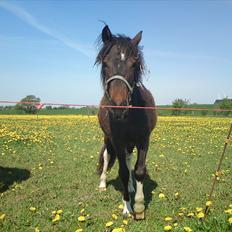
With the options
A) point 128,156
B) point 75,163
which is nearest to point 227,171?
point 128,156

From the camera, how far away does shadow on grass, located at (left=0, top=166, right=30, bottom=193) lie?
7.49 meters

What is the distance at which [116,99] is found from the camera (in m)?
4.34

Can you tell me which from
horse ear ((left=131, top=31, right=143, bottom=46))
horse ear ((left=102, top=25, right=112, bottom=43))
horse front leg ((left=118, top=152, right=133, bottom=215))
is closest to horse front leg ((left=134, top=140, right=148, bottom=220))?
horse front leg ((left=118, top=152, right=133, bottom=215))

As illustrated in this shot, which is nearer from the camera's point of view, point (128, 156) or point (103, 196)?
point (103, 196)

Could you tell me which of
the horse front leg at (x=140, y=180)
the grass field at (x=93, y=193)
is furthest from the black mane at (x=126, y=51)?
the grass field at (x=93, y=193)

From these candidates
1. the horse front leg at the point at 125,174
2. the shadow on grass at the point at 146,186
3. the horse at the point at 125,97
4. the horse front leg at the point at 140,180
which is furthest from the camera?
the shadow on grass at the point at 146,186

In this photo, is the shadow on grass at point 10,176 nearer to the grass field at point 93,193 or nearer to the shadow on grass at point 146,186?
the grass field at point 93,193

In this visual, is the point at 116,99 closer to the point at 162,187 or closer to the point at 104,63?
the point at 104,63

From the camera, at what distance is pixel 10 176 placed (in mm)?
8445

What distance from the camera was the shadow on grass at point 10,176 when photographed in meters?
7.49

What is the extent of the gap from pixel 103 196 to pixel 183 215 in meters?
2.11

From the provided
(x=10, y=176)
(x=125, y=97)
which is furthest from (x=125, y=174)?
(x=10, y=176)

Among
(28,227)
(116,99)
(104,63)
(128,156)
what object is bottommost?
(28,227)

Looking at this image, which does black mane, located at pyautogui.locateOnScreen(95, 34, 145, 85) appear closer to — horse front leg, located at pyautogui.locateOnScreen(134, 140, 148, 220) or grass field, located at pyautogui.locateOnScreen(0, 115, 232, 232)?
horse front leg, located at pyautogui.locateOnScreen(134, 140, 148, 220)
